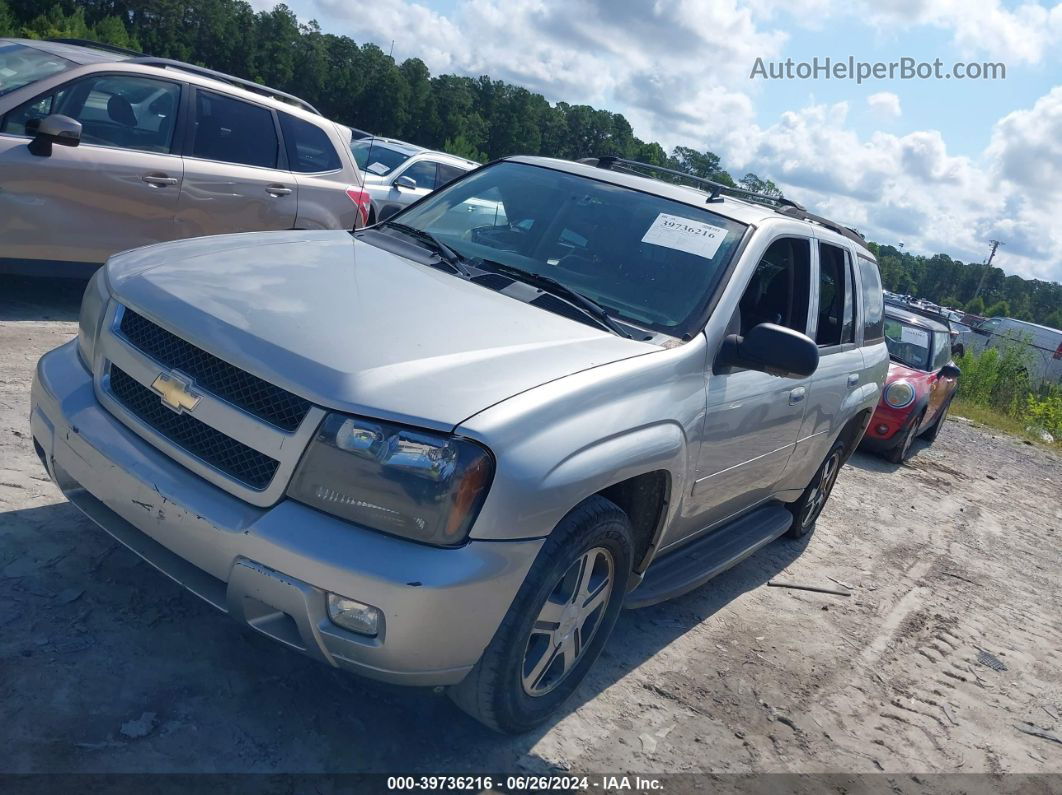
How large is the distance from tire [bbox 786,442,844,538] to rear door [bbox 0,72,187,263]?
473cm

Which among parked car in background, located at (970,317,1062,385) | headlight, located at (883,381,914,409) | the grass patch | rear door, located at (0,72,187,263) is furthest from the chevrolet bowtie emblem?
parked car in background, located at (970,317,1062,385)

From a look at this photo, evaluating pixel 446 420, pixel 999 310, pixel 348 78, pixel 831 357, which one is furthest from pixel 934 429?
pixel 999 310

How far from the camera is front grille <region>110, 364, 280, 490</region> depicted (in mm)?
2689

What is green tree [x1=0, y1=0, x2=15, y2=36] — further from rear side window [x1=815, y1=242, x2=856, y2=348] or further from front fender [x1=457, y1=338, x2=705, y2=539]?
front fender [x1=457, y1=338, x2=705, y2=539]

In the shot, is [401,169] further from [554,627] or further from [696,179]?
[554,627]

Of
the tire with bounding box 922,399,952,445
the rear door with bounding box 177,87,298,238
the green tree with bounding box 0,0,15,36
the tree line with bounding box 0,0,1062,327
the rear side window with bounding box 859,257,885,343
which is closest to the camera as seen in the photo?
the rear side window with bounding box 859,257,885,343

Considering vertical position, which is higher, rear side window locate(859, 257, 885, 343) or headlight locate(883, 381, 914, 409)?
rear side window locate(859, 257, 885, 343)

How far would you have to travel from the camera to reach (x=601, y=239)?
404 centimetres

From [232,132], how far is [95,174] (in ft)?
3.79

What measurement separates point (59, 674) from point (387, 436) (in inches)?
53.3

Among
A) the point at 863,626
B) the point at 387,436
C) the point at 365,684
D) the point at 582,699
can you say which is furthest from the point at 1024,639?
the point at 387,436

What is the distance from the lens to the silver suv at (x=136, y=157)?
5953 mm

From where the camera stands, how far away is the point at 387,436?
260 cm

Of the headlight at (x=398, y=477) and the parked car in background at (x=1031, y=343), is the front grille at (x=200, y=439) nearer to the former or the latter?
the headlight at (x=398, y=477)
